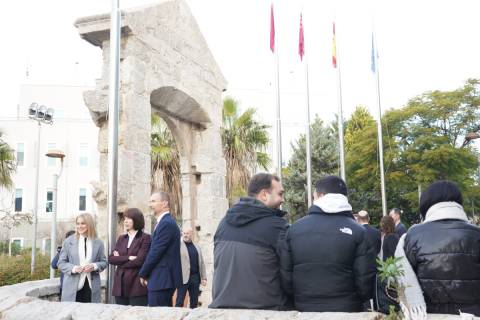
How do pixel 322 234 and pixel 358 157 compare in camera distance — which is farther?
pixel 358 157

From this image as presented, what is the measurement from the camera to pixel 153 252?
473 cm

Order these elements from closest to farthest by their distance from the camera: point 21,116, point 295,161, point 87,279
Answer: point 87,279, point 295,161, point 21,116

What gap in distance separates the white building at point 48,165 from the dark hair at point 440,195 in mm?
29719

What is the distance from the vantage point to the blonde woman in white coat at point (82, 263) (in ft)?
17.6

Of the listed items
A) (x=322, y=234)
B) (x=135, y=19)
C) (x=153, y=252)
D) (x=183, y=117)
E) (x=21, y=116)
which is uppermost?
(x=21, y=116)

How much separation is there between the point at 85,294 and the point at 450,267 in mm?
4063

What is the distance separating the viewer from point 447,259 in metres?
2.99

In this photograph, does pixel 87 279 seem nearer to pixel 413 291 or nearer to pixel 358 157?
pixel 413 291

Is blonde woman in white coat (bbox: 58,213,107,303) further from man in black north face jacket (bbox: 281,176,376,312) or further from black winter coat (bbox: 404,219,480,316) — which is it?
black winter coat (bbox: 404,219,480,316)

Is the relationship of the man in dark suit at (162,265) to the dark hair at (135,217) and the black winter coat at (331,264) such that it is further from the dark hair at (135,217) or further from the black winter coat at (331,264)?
the black winter coat at (331,264)

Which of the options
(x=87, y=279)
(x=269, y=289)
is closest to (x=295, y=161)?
(x=87, y=279)

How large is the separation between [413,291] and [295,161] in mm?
23156

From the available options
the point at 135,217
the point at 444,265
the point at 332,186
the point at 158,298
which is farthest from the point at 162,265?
the point at 444,265

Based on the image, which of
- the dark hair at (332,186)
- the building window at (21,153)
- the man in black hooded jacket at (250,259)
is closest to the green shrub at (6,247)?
the building window at (21,153)
